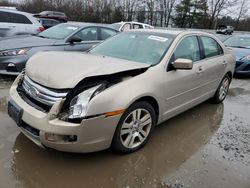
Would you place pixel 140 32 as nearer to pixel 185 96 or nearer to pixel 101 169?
pixel 185 96

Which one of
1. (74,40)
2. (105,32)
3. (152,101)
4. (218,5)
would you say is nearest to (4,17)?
(105,32)

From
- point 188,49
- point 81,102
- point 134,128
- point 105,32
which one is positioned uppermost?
point 188,49

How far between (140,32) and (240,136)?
2.24 meters

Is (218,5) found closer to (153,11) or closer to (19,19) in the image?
(153,11)

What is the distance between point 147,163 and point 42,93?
4.69 ft

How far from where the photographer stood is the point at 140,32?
4.27m

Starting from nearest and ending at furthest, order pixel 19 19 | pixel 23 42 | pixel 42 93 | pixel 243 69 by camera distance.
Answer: pixel 42 93, pixel 23 42, pixel 243 69, pixel 19 19

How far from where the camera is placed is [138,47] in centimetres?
390

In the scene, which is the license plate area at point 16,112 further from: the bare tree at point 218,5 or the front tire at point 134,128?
the bare tree at point 218,5

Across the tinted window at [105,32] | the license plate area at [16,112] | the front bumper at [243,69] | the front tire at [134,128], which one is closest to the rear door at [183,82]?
the front tire at [134,128]

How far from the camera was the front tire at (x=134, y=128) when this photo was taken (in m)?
2.98

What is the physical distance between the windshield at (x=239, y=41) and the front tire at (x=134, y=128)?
24.3 feet

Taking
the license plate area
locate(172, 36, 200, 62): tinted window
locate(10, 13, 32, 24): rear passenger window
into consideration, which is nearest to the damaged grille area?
the license plate area

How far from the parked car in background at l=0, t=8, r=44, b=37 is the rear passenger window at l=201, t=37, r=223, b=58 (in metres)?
6.29
